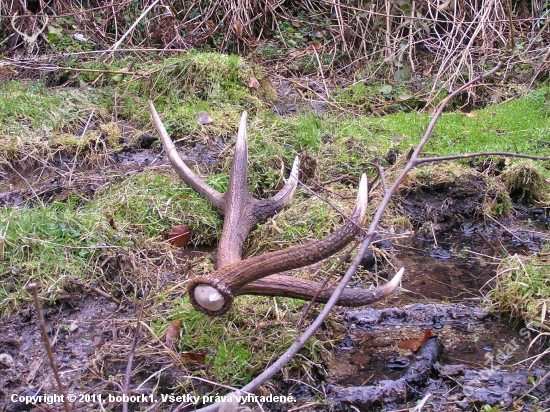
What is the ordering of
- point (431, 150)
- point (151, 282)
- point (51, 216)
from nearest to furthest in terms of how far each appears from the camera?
point (151, 282) < point (51, 216) < point (431, 150)

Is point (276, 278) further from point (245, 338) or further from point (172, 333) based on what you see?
point (172, 333)

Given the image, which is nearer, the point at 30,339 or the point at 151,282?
the point at 30,339

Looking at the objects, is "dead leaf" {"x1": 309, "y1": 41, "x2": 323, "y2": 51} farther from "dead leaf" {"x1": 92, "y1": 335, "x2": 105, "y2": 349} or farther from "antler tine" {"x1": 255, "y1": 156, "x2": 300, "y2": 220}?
"dead leaf" {"x1": 92, "y1": 335, "x2": 105, "y2": 349}

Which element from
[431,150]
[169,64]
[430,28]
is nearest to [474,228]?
[431,150]

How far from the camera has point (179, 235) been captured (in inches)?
145

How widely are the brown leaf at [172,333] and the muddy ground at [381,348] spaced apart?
4cm

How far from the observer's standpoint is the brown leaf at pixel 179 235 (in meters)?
3.68

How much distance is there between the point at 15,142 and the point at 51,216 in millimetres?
1290

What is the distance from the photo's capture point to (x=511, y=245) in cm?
381

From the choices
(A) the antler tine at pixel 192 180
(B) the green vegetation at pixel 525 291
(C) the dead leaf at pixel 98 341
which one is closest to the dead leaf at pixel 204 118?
(A) the antler tine at pixel 192 180

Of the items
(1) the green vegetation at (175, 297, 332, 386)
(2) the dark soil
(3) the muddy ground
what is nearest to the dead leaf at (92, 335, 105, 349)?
(3) the muddy ground

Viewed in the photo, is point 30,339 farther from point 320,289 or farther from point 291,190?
point 291,190

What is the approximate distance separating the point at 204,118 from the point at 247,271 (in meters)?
2.86

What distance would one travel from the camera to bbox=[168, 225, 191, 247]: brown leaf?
3.68 meters
